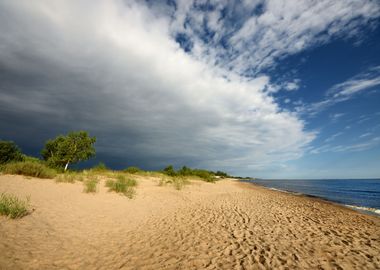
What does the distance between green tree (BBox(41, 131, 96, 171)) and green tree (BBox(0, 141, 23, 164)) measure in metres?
5.02

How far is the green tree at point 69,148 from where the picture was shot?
29.0 meters

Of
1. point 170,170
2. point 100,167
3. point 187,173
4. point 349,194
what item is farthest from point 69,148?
point 349,194

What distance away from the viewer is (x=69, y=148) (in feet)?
97.2

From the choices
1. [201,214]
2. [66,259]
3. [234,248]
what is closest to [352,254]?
[234,248]

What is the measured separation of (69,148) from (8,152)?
834 cm

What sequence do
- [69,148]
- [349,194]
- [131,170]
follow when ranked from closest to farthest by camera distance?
[69,148]
[349,194]
[131,170]

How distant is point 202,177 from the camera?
5472cm

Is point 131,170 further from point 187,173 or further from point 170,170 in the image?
point 187,173

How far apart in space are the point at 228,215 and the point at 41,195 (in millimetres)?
10263

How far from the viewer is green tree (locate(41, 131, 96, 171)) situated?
29016 mm

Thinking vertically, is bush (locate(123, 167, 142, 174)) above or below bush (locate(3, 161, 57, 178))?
above

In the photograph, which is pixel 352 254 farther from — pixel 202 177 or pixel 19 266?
pixel 202 177

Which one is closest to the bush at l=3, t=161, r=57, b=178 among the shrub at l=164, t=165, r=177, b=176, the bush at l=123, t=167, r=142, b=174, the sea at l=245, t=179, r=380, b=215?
the bush at l=123, t=167, r=142, b=174

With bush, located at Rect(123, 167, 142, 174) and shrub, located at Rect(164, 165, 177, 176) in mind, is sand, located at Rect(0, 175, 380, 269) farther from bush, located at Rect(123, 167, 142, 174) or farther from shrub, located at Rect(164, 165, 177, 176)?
shrub, located at Rect(164, 165, 177, 176)
